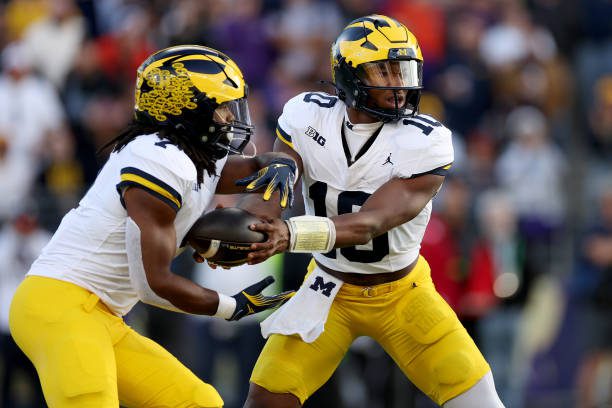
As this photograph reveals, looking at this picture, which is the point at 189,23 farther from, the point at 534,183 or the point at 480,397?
the point at 480,397

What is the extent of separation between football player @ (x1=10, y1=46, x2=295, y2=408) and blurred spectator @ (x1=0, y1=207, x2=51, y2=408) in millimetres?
3734

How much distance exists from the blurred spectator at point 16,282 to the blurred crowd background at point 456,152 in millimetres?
13

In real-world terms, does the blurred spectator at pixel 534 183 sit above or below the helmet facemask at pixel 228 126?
below

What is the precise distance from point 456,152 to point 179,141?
4.98 metres

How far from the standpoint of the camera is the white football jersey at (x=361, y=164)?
17.4 feet

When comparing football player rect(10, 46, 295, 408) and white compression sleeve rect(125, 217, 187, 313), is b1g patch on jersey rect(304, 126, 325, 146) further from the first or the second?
white compression sleeve rect(125, 217, 187, 313)

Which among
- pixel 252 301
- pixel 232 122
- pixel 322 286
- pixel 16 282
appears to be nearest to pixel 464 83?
pixel 16 282

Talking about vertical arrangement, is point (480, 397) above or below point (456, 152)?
above

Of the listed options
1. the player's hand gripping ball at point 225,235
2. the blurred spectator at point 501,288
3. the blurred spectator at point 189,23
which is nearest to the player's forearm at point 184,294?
the player's hand gripping ball at point 225,235

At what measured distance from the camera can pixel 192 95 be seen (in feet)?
16.0

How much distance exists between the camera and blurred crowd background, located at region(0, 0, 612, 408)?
28.6ft

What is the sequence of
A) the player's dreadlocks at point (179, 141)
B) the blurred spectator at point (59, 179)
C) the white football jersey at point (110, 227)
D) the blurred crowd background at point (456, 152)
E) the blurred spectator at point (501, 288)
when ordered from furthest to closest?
the blurred spectator at point (59, 179), the blurred spectator at point (501, 288), the blurred crowd background at point (456, 152), the player's dreadlocks at point (179, 141), the white football jersey at point (110, 227)

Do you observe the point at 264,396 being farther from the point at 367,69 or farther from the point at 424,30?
the point at 424,30

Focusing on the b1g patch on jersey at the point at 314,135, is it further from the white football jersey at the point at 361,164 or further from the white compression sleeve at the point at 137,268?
the white compression sleeve at the point at 137,268
